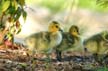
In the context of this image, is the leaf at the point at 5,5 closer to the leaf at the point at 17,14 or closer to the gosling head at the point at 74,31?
the leaf at the point at 17,14

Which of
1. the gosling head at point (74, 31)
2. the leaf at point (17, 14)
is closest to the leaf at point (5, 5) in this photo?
the leaf at point (17, 14)

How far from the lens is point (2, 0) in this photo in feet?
10.7

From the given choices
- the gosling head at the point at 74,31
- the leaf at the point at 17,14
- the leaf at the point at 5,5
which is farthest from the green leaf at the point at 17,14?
the gosling head at the point at 74,31

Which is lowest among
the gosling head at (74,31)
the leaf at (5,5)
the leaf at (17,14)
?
the gosling head at (74,31)

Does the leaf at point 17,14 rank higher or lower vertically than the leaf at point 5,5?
lower

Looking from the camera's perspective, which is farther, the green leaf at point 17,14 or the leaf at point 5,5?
the green leaf at point 17,14

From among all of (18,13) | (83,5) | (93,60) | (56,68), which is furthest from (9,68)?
A: (83,5)

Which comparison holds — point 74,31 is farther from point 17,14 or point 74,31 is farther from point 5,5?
point 5,5

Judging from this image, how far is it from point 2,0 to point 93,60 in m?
0.93

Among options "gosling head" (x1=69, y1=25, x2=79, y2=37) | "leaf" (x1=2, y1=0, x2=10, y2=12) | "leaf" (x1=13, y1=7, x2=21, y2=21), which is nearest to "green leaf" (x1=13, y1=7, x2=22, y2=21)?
"leaf" (x1=13, y1=7, x2=21, y2=21)

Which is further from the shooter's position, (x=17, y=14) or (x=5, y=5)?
(x=17, y=14)

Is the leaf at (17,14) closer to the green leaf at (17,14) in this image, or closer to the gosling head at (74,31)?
the green leaf at (17,14)

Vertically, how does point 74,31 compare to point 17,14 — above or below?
below

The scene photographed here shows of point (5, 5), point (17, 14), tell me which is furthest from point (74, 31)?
point (5, 5)
